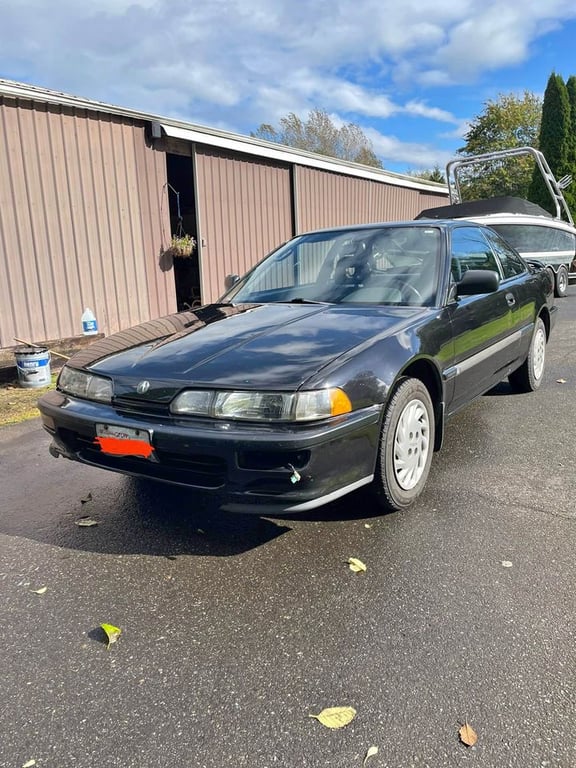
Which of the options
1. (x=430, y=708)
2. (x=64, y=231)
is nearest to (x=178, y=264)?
(x=64, y=231)

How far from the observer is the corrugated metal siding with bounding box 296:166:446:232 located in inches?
453

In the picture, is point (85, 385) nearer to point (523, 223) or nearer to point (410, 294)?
point (410, 294)

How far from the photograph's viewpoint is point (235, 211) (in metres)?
10.0

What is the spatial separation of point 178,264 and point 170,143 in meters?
2.89

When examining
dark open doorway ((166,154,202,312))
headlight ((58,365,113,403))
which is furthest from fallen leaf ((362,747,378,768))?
dark open doorway ((166,154,202,312))

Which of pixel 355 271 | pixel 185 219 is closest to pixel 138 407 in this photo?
pixel 355 271

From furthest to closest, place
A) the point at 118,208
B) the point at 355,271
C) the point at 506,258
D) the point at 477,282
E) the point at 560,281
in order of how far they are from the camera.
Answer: the point at 560,281 < the point at 118,208 < the point at 506,258 < the point at 355,271 < the point at 477,282

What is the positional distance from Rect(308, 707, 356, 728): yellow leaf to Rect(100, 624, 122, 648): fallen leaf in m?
0.82

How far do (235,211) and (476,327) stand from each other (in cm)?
717

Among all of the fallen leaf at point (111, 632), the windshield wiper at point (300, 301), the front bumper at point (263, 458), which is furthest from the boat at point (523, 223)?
the fallen leaf at point (111, 632)

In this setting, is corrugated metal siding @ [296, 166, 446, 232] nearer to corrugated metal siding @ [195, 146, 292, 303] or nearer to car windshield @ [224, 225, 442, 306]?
corrugated metal siding @ [195, 146, 292, 303]

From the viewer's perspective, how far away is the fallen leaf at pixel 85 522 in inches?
119

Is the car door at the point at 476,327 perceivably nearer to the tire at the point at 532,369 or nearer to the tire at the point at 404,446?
the tire at the point at 404,446

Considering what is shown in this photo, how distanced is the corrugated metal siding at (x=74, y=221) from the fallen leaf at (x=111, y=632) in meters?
5.36
